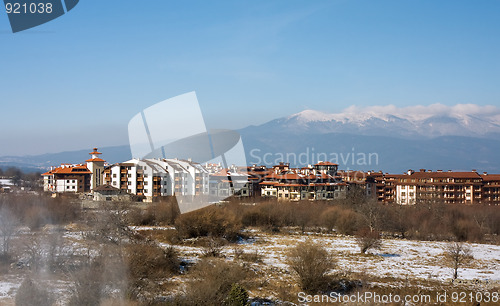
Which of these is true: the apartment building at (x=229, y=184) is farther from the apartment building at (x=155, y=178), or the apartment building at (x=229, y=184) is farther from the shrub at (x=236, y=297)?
the shrub at (x=236, y=297)

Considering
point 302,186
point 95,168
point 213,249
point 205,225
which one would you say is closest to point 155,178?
point 95,168

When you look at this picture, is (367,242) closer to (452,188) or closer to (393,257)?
(393,257)

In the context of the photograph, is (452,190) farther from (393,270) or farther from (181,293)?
(181,293)

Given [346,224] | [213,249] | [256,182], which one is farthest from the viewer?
[256,182]

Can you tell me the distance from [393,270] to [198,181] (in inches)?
1242

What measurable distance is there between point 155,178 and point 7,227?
27.6 metres

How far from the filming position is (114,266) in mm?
12078

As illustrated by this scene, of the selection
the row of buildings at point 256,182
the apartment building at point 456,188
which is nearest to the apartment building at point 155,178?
the row of buildings at point 256,182

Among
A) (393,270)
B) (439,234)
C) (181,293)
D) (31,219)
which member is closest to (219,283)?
(181,293)

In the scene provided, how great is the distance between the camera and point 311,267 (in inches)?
620

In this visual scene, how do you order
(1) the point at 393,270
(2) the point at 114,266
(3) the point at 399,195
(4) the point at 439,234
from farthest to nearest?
(3) the point at 399,195 < (4) the point at 439,234 < (1) the point at 393,270 < (2) the point at 114,266

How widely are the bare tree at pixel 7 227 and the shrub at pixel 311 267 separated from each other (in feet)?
36.3

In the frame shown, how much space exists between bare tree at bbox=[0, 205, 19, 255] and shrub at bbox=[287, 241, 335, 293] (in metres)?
11.1

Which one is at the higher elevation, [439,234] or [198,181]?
[198,181]
